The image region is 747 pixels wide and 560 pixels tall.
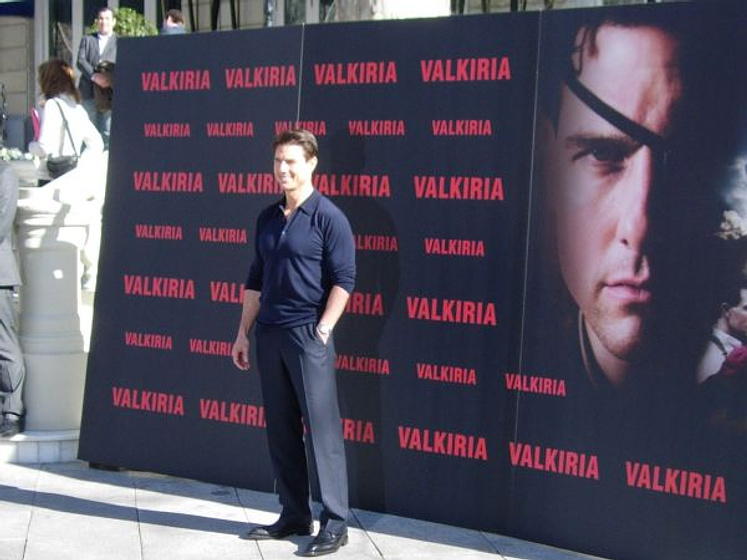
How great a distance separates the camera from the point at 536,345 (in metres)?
5.69

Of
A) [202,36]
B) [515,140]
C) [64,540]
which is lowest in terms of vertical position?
[64,540]

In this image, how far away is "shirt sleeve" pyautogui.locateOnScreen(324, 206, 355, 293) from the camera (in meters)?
5.57

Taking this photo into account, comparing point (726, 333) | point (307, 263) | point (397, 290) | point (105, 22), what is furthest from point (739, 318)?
point (105, 22)

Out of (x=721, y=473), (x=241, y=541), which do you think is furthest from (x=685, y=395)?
(x=241, y=541)

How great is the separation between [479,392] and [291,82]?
182 cm

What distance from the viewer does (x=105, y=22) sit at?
1338cm

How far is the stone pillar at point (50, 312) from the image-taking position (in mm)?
7367

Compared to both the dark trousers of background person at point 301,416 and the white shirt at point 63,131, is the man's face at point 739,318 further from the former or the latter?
the white shirt at point 63,131

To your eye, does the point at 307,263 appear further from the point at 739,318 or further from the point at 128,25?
the point at 128,25

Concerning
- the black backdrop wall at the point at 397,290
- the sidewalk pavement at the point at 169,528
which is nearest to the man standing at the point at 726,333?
the black backdrop wall at the point at 397,290

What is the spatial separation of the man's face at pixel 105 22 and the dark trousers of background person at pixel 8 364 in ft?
22.0

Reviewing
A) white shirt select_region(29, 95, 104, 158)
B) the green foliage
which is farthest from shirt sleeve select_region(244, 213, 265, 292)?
the green foliage

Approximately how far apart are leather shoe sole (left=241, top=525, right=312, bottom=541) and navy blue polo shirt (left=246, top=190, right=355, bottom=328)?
0.96m

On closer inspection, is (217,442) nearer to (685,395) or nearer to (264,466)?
(264,466)
